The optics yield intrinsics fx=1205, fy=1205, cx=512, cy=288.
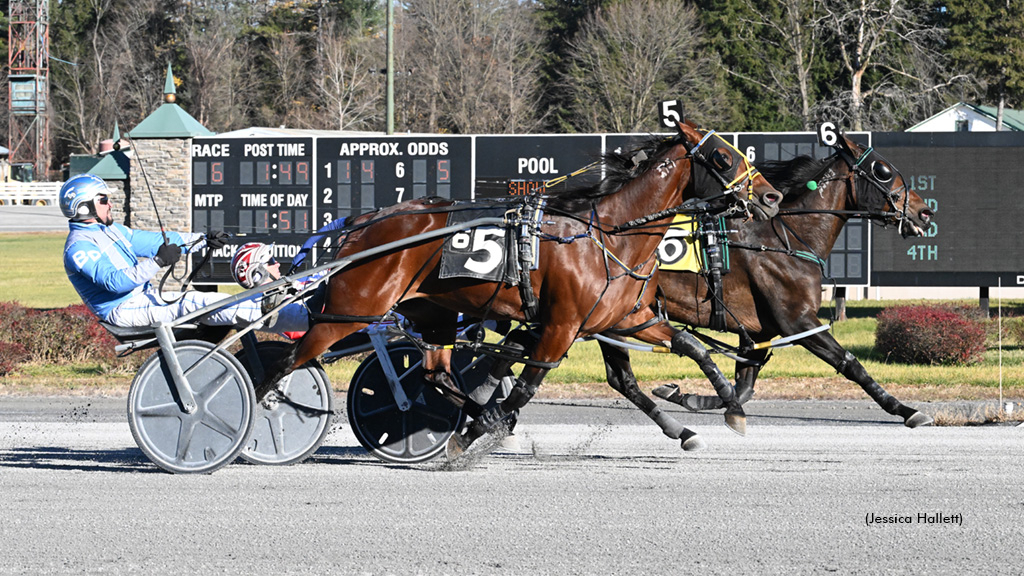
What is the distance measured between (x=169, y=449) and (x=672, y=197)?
3027 millimetres

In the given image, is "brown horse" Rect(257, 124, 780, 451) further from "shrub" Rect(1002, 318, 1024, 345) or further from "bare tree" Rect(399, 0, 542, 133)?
"bare tree" Rect(399, 0, 542, 133)

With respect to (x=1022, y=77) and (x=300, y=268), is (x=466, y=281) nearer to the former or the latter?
(x=300, y=268)

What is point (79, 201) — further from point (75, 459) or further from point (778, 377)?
point (778, 377)

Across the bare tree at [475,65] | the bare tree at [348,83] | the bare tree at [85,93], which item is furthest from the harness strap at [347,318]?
the bare tree at [85,93]

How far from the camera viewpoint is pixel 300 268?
23.6 feet

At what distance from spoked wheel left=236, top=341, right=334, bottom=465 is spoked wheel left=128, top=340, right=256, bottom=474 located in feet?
1.53

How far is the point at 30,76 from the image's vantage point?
52.0 metres

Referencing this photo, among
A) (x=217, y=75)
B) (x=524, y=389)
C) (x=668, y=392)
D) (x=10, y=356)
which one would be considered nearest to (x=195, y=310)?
(x=524, y=389)

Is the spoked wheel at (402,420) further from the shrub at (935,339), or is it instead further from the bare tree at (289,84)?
the bare tree at (289,84)

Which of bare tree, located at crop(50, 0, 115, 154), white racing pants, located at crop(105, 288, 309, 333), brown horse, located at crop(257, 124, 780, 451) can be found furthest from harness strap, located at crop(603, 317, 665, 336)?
bare tree, located at crop(50, 0, 115, 154)

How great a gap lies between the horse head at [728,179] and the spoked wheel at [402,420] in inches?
74.9

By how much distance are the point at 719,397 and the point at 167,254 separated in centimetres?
319

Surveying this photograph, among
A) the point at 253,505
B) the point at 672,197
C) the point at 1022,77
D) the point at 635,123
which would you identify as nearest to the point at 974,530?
the point at 672,197

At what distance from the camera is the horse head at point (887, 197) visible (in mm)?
8188
